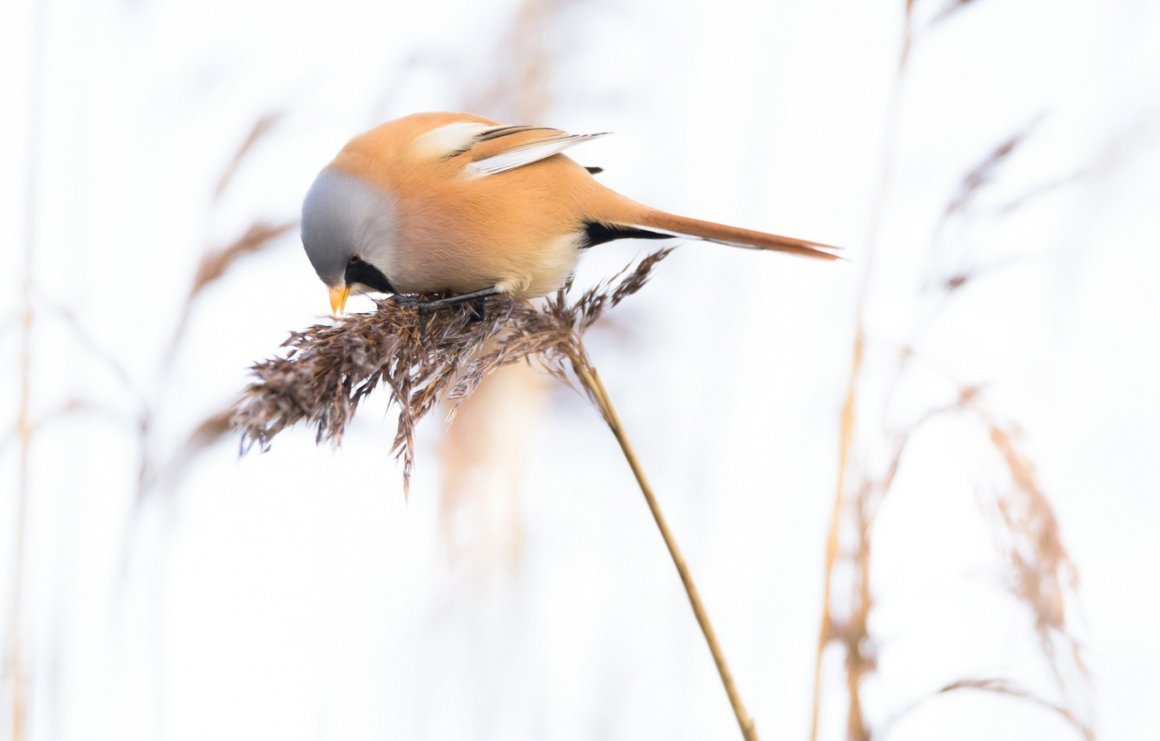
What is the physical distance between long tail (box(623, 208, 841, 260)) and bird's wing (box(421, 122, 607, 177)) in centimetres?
14

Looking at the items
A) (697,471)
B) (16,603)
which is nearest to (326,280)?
(16,603)

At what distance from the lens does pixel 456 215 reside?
112cm

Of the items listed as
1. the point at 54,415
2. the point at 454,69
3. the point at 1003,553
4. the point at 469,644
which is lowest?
the point at 1003,553

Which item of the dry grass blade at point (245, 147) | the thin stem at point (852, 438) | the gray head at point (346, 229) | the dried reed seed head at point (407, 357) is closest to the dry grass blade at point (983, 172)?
the thin stem at point (852, 438)

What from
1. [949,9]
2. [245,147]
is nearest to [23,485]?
[245,147]

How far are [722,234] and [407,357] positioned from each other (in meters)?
0.34

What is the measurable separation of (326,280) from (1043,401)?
1.12 m

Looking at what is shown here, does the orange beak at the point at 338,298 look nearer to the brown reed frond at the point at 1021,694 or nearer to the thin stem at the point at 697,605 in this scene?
the thin stem at the point at 697,605

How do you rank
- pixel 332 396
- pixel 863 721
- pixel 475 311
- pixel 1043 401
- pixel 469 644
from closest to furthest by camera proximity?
pixel 332 396 < pixel 863 721 < pixel 475 311 < pixel 1043 401 < pixel 469 644

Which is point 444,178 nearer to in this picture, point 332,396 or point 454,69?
point 332,396

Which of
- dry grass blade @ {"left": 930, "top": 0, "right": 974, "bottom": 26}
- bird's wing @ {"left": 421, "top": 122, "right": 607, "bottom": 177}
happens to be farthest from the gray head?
dry grass blade @ {"left": 930, "top": 0, "right": 974, "bottom": 26}

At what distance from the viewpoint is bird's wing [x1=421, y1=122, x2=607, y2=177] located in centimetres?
117

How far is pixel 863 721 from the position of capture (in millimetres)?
920

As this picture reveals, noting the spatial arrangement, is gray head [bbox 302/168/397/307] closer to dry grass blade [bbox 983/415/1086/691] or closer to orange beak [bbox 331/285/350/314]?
orange beak [bbox 331/285/350/314]
